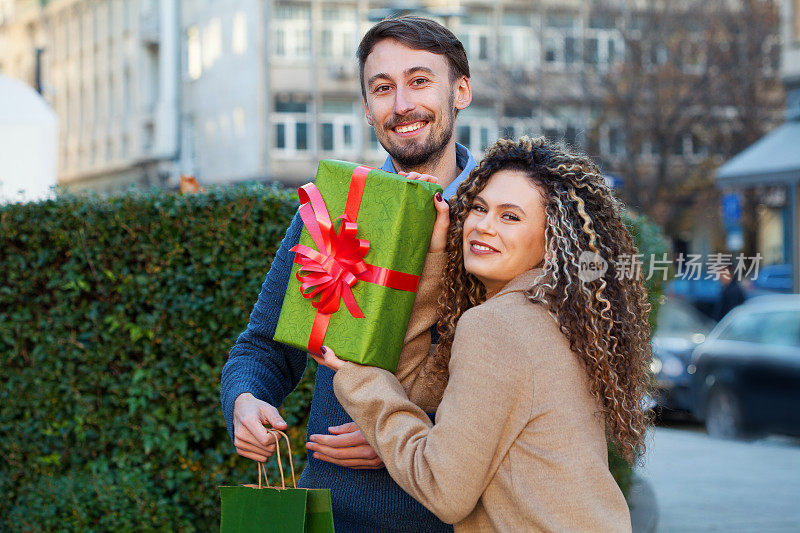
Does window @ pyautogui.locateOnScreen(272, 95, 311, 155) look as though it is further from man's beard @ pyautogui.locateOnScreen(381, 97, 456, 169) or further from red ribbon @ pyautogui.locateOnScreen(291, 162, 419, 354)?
red ribbon @ pyautogui.locateOnScreen(291, 162, 419, 354)

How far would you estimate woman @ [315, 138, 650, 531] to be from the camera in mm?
2381

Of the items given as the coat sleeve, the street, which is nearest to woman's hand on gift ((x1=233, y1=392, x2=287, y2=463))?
the coat sleeve

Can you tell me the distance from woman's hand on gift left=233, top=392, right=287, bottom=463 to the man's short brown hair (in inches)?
40.6

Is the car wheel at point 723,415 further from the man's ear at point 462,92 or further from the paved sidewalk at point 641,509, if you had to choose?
the man's ear at point 462,92

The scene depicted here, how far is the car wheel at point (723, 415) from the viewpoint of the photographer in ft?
40.3

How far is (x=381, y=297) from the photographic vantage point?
2.59 meters

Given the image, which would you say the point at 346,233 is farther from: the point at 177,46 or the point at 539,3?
the point at 177,46

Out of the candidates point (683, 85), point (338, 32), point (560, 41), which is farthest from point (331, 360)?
point (338, 32)

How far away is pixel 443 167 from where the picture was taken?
3.24m

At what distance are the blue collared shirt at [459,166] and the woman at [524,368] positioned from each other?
47cm

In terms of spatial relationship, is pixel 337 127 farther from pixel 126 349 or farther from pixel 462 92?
pixel 462 92

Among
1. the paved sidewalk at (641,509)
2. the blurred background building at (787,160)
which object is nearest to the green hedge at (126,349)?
the paved sidewalk at (641,509)

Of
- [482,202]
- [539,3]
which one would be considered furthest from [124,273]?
[539,3]

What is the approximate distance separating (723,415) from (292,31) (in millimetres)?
25581
